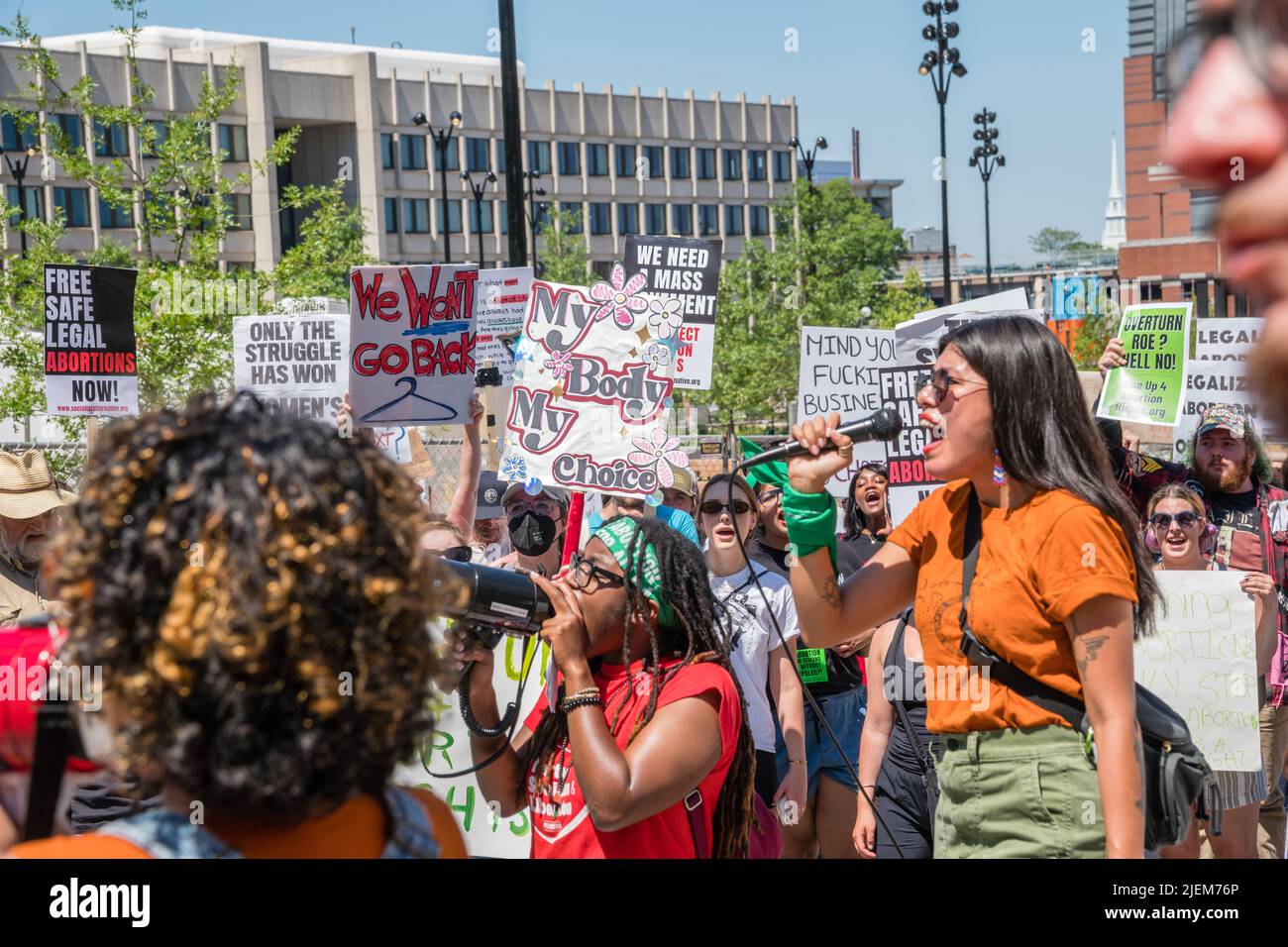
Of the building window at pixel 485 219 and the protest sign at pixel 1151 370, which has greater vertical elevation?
the building window at pixel 485 219

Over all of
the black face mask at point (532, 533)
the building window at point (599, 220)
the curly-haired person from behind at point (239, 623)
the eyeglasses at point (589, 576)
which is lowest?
the black face mask at point (532, 533)

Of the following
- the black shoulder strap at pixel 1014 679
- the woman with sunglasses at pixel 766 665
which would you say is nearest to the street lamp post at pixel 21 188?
the woman with sunglasses at pixel 766 665

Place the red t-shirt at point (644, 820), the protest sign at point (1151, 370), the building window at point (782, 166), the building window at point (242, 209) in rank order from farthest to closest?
the building window at point (782, 166) → the building window at point (242, 209) → the protest sign at point (1151, 370) → the red t-shirt at point (644, 820)

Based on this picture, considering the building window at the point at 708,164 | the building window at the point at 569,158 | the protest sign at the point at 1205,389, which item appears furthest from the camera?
the building window at the point at 708,164

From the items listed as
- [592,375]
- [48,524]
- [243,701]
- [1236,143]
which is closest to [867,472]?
[592,375]

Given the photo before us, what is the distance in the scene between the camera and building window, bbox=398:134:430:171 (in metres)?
76.3

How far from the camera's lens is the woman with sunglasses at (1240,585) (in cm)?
579

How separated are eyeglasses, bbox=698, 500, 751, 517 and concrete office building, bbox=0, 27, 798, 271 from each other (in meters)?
57.7

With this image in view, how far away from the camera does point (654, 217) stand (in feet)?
280

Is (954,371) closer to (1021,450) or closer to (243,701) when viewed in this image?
(1021,450)

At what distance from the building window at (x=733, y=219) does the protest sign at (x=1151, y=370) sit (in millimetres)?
79224

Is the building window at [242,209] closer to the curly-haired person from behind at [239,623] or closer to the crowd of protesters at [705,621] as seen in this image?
the crowd of protesters at [705,621]

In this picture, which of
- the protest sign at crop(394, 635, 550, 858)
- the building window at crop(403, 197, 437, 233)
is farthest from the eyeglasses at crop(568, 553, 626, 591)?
the building window at crop(403, 197, 437, 233)

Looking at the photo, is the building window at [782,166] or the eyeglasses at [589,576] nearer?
the eyeglasses at [589,576]
